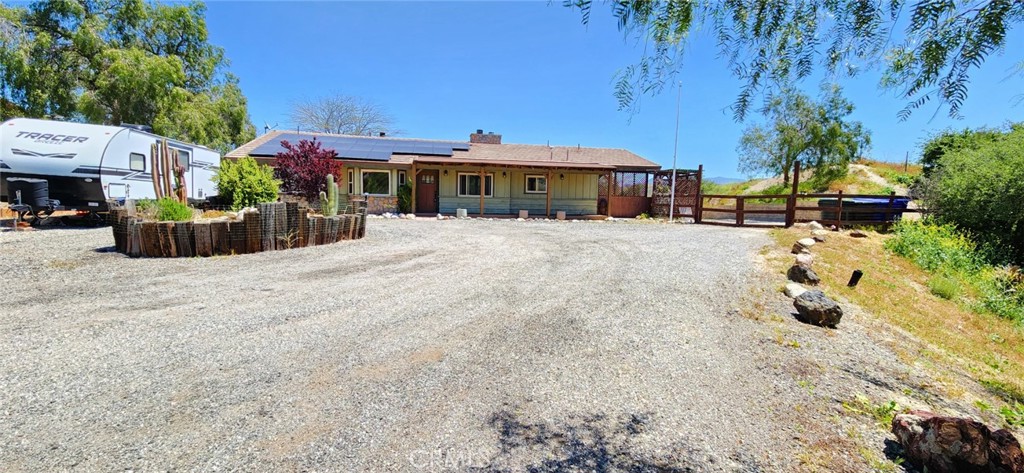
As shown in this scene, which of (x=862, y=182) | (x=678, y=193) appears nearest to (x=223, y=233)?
(x=678, y=193)

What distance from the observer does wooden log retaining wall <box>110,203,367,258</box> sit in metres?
7.32

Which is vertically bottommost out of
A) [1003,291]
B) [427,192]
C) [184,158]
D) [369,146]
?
[1003,291]

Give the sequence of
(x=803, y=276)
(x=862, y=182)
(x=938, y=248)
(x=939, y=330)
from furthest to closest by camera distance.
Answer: (x=862, y=182), (x=938, y=248), (x=803, y=276), (x=939, y=330)

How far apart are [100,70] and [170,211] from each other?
68.2ft

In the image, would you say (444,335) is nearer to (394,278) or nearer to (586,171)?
(394,278)

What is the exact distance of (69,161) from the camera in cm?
1042

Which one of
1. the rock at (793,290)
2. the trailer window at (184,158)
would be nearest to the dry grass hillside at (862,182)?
the rock at (793,290)

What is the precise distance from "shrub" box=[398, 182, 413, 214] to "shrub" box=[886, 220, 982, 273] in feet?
51.7

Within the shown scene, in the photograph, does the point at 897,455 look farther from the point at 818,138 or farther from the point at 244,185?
the point at 818,138

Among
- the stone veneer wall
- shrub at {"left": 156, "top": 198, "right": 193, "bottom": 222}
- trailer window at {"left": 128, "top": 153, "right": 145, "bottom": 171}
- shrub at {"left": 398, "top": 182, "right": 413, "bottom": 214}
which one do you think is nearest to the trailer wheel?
trailer window at {"left": 128, "top": 153, "right": 145, "bottom": 171}

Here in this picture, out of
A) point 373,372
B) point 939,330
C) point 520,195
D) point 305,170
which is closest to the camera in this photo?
point 373,372

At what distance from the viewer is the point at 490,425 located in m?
2.65

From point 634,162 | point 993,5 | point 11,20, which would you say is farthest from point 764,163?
point 11,20

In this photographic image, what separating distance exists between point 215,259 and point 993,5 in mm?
9029
